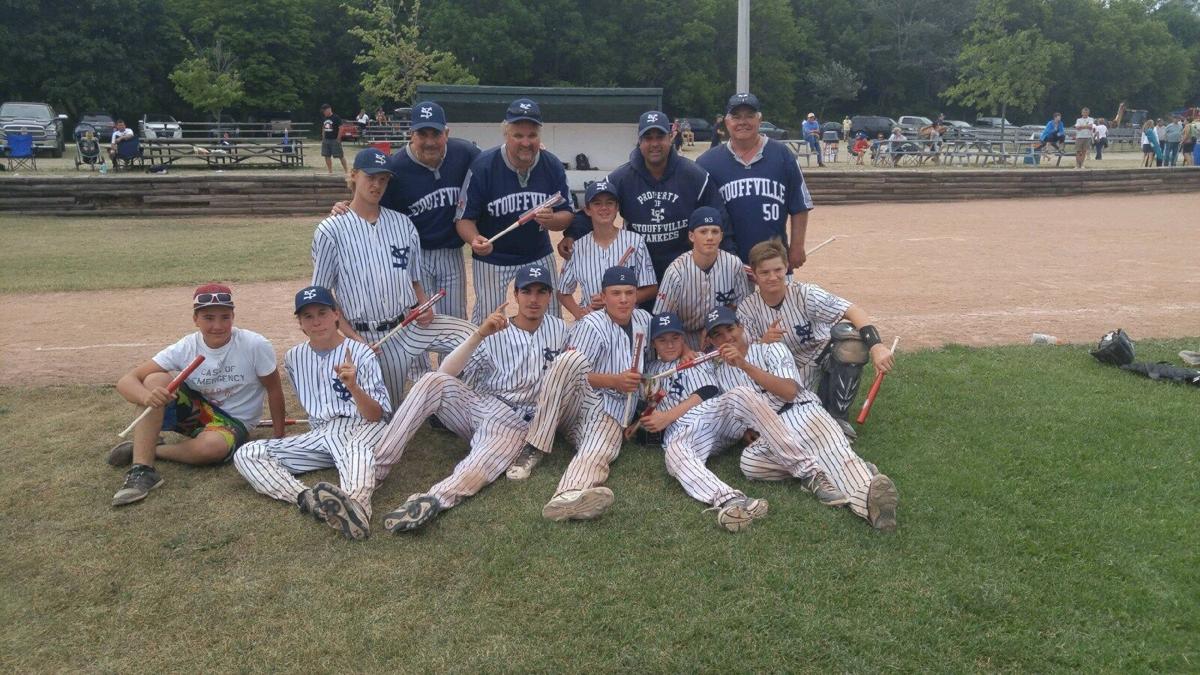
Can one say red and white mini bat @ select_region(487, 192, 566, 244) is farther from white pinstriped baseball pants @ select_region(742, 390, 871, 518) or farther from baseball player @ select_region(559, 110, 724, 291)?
white pinstriped baseball pants @ select_region(742, 390, 871, 518)

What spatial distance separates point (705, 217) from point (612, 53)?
157 feet

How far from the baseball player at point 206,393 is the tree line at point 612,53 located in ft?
106

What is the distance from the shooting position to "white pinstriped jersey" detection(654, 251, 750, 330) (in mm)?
5500

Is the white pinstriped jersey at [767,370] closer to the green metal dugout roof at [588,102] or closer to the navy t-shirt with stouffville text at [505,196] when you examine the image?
the navy t-shirt with stouffville text at [505,196]

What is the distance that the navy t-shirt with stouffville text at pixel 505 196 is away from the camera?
18.9 ft

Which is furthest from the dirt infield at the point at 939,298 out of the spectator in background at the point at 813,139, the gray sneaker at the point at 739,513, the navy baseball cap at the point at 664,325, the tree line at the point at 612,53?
the tree line at the point at 612,53

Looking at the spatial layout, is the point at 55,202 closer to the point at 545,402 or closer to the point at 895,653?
the point at 545,402

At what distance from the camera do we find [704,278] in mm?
5504

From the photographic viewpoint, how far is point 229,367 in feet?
16.7

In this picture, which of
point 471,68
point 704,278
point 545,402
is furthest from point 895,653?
point 471,68

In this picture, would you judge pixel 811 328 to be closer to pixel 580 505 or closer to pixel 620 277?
pixel 620 277

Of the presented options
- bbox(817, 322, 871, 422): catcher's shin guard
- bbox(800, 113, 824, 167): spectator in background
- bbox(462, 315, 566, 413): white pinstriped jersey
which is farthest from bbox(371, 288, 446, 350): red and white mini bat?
bbox(800, 113, 824, 167): spectator in background

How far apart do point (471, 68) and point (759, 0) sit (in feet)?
65.1

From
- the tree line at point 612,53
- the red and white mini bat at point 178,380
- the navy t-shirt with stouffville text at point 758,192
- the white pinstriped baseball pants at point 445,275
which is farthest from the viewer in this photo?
the tree line at point 612,53
